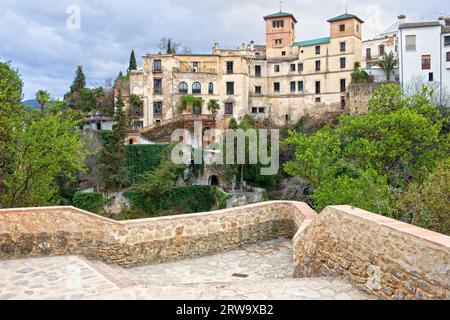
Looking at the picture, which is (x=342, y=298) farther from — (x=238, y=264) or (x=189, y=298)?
(x=238, y=264)

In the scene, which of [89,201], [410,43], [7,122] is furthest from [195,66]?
[7,122]

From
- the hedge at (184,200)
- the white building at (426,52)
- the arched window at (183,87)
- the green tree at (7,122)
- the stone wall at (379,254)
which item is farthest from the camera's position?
the arched window at (183,87)

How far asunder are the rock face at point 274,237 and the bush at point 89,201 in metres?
26.3

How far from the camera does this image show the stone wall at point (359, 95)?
142 feet

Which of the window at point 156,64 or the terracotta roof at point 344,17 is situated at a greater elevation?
the terracotta roof at point 344,17

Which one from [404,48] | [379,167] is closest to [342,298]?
[379,167]

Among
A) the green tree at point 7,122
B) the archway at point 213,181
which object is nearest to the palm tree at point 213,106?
the archway at point 213,181

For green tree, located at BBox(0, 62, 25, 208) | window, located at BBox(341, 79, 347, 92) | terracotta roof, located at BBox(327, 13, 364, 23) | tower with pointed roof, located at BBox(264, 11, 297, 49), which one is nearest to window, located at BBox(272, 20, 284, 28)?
tower with pointed roof, located at BBox(264, 11, 297, 49)

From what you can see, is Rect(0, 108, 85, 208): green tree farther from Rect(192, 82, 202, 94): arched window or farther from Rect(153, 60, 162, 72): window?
Rect(192, 82, 202, 94): arched window

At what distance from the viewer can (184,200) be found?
36.0 meters

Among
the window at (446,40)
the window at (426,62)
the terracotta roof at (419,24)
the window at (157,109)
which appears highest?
the terracotta roof at (419,24)

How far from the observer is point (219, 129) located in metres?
47.8

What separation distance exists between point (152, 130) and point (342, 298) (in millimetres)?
→ 41314

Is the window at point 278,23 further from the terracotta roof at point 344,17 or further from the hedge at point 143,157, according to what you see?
the hedge at point 143,157
